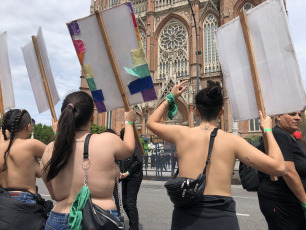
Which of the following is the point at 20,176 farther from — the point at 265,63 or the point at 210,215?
the point at 265,63

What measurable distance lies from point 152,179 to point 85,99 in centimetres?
1148

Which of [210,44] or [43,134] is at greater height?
[210,44]

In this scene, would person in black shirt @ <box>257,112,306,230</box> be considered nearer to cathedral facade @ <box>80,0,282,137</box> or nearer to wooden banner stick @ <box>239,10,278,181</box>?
wooden banner stick @ <box>239,10,278,181</box>

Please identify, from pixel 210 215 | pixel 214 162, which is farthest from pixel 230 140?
pixel 210 215

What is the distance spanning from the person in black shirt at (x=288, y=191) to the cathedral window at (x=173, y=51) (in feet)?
89.0

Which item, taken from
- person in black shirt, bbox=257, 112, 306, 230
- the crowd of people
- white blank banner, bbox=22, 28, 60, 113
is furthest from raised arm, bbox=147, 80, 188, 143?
white blank banner, bbox=22, 28, 60, 113

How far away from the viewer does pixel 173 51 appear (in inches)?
1204

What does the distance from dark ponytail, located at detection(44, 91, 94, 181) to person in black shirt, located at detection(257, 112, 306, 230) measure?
5.63ft

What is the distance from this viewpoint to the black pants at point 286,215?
232cm

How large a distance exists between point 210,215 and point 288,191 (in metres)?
0.97

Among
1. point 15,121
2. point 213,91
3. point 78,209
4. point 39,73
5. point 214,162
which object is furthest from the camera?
point 39,73

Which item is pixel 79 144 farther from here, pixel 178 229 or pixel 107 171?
pixel 178 229

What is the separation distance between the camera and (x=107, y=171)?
5.93 ft

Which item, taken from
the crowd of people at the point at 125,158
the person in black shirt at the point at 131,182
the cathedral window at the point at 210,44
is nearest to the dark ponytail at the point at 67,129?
the crowd of people at the point at 125,158
